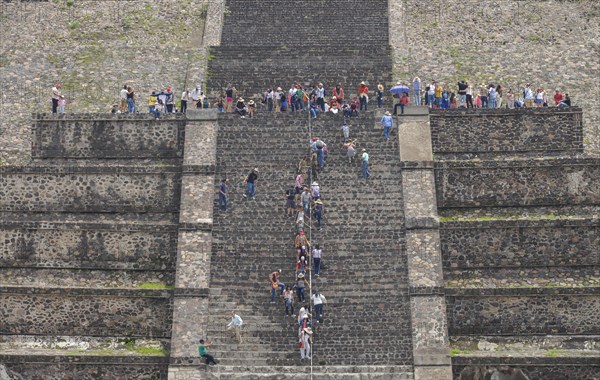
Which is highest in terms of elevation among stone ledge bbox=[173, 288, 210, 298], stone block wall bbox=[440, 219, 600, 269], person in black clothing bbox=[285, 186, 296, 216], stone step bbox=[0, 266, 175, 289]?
person in black clothing bbox=[285, 186, 296, 216]

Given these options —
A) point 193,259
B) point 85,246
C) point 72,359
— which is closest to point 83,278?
point 85,246

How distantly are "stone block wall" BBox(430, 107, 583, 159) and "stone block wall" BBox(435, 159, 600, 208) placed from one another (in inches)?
73.1

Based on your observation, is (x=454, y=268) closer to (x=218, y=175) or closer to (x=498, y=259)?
(x=498, y=259)

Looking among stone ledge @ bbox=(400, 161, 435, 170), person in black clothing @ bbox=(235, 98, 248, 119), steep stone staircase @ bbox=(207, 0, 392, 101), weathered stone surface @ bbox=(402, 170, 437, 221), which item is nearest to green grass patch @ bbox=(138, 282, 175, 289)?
person in black clothing @ bbox=(235, 98, 248, 119)

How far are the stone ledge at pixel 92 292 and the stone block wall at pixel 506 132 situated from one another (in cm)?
1145

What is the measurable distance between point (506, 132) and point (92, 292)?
15.7 metres

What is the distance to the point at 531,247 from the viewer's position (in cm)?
5069

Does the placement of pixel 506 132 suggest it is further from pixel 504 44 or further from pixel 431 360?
pixel 431 360

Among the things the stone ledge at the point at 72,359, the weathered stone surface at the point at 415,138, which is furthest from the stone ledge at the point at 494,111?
the stone ledge at the point at 72,359

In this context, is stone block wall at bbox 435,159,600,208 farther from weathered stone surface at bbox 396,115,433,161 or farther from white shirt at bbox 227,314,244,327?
white shirt at bbox 227,314,244,327

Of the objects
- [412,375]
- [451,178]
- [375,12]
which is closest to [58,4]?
[375,12]

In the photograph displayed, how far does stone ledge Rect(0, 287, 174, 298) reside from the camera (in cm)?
4906

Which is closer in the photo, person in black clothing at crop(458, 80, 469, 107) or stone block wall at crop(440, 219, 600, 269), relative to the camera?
stone block wall at crop(440, 219, 600, 269)

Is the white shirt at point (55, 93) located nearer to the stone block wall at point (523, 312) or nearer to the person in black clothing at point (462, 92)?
the person in black clothing at point (462, 92)
